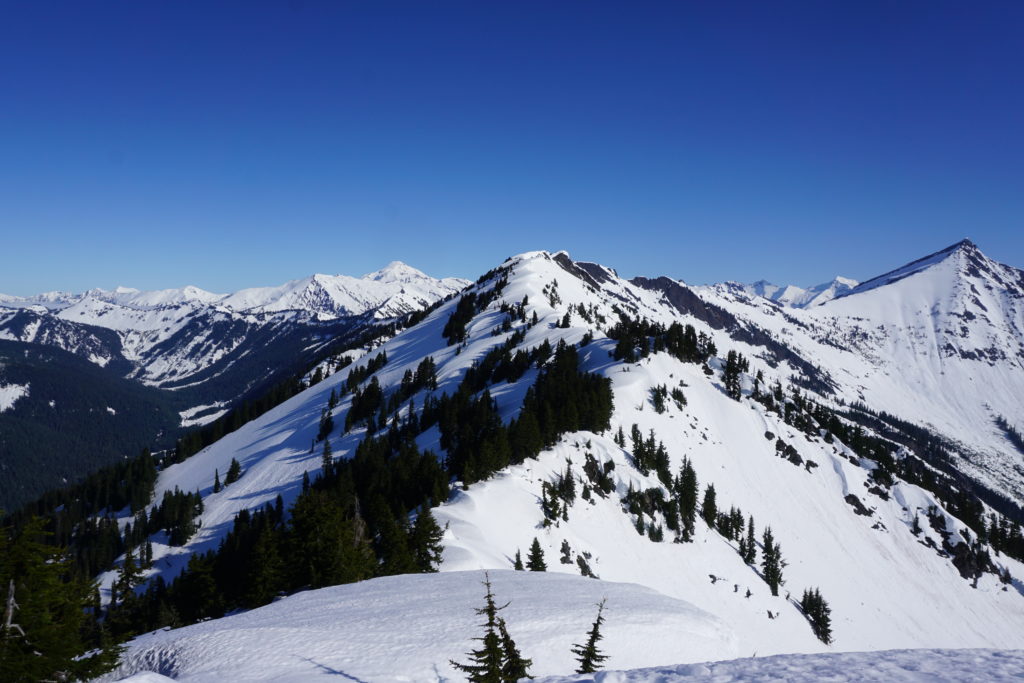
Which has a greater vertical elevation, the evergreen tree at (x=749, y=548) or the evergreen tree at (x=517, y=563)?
the evergreen tree at (x=517, y=563)

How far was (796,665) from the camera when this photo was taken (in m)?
12.4

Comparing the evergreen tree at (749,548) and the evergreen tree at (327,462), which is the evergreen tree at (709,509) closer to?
the evergreen tree at (749,548)

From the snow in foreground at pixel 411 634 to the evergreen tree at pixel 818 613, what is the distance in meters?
58.4

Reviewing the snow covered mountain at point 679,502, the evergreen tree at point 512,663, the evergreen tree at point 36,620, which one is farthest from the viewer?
the snow covered mountain at point 679,502

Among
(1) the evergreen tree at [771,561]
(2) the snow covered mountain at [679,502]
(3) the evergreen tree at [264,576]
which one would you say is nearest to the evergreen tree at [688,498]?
(2) the snow covered mountain at [679,502]

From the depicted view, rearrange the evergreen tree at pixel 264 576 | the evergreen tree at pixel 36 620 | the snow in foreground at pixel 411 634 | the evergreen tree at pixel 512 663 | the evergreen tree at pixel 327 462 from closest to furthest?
the evergreen tree at pixel 36 620, the evergreen tree at pixel 512 663, the snow in foreground at pixel 411 634, the evergreen tree at pixel 264 576, the evergreen tree at pixel 327 462

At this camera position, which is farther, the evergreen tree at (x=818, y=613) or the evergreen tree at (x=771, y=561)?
the evergreen tree at (x=771, y=561)

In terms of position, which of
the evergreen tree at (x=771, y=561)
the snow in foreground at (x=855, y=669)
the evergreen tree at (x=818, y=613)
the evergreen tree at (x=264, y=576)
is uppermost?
the snow in foreground at (x=855, y=669)

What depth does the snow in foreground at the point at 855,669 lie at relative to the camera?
1096 cm

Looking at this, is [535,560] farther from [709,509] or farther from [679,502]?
[709,509]

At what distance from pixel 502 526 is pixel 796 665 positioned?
44.9 metres

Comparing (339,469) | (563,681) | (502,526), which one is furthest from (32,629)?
(339,469)

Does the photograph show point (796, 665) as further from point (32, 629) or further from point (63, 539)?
point (63, 539)

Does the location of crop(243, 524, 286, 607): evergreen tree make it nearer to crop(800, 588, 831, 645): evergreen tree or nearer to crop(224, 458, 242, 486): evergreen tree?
crop(800, 588, 831, 645): evergreen tree
